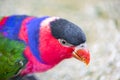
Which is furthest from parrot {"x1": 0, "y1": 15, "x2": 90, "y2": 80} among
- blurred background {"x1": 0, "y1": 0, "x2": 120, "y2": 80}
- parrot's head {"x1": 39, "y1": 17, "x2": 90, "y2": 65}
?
blurred background {"x1": 0, "y1": 0, "x2": 120, "y2": 80}

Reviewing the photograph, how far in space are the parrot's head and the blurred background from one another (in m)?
0.82

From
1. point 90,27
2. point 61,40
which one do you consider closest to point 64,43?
point 61,40

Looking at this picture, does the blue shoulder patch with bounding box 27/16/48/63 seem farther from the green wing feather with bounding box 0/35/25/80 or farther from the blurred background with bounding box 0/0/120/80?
the blurred background with bounding box 0/0/120/80

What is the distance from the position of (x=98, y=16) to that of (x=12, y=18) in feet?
5.73

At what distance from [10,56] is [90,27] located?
1.70m

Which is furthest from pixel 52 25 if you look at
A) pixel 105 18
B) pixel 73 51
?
pixel 105 18

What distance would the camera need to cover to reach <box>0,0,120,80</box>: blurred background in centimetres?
479

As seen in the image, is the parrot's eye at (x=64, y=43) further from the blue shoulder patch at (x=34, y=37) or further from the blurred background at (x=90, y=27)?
the blurred background at (x=90, y=27)

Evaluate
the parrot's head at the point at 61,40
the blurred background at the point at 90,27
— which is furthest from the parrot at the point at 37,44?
the blurred background at the point at 90,27

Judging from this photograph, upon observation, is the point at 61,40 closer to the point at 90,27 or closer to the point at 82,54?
the point at 82,54

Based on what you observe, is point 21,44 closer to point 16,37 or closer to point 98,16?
point 16,37

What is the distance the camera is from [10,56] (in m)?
4.02

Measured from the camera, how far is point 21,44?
403cm

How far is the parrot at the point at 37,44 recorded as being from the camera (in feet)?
12.6
